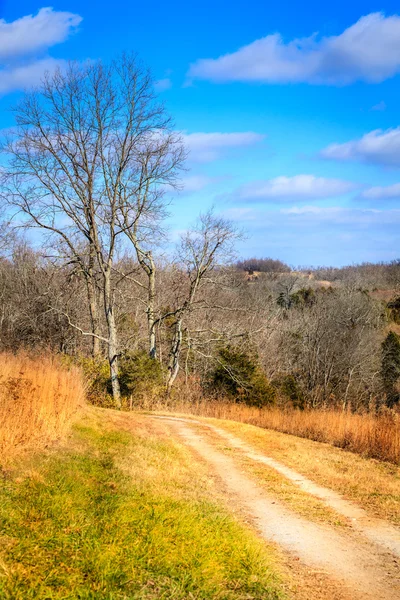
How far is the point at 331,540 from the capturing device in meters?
6.53

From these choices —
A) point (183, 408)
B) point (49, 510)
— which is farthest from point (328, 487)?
point (183, 408)

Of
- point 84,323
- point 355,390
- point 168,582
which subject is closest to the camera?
point 168,582

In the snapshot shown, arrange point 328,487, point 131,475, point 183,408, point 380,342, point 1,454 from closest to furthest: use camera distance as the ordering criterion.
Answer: point 1,454 → point 131,475 → point 328,487 → point 183,408 → point 380,342

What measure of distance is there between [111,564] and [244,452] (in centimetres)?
816

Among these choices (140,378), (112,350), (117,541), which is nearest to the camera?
(117,541)

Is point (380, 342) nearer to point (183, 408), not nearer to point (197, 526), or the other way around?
point (183, 408)

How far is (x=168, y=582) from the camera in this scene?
14.8ft

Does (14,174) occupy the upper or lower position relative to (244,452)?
upper

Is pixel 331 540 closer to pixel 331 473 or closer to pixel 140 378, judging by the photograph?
pixel 331 473

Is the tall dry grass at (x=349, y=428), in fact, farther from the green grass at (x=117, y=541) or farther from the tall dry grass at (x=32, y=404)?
the tall dry grass at (x=32, y=404)

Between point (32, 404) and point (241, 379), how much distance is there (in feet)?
69.3

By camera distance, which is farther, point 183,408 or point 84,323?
point 84,323

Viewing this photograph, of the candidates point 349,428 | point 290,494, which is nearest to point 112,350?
point 349,428

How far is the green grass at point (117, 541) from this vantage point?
4.38m
